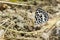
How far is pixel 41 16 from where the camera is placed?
8.76 ft

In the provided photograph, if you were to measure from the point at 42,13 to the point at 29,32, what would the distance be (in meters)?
0.35

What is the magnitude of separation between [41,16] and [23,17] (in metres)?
0.21

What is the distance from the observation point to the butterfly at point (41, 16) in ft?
8.69

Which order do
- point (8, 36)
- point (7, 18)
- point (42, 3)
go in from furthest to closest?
1. point (42, 3)
2. point (7, 18)
3. point (8, 36)

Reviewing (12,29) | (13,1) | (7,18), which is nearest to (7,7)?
(13,1)

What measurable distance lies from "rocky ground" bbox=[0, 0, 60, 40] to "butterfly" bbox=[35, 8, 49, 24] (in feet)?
0.16

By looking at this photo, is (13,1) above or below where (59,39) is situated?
above

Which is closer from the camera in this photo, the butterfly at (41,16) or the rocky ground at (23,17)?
the rocky ground at (23,17)

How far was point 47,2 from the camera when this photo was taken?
3.10m

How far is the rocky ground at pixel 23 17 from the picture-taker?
2.45 m

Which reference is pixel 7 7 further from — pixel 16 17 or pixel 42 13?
pixel 42 13

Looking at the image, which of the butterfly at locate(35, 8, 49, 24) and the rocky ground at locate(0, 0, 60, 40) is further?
the butterfly at locate(35, 8, 49, 24)

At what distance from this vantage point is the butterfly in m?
2.65

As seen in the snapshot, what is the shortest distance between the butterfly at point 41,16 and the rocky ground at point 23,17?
5cm
